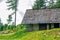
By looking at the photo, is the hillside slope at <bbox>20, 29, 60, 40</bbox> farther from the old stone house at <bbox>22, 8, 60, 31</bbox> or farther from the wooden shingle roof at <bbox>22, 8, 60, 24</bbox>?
the wooden shingle roof at <bbox>22, 8, 60, 24</bbox>

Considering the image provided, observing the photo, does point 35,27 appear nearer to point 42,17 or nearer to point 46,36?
point 42,17

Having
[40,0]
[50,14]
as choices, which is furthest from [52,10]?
[40,0]

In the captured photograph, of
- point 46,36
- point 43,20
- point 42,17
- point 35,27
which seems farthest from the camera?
point 42,17

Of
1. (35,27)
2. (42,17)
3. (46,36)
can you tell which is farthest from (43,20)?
(46,36)

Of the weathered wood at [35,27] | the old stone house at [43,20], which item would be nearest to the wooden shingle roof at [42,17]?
the old stone house at [43,20]

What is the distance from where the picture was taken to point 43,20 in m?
41.3

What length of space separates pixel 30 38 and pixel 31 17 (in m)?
13.4

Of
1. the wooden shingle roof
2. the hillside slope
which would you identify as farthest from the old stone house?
the hillside slope

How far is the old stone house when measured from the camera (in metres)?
40.9

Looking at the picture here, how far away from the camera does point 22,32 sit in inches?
1382

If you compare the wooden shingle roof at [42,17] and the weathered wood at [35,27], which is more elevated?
the wooden shingle roof at [42,17]

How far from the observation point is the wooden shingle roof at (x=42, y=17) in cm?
4119

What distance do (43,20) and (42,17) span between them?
1170 mm

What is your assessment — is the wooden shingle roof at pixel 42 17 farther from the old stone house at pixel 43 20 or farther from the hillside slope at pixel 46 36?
the hillside slope at pixel 46 36
